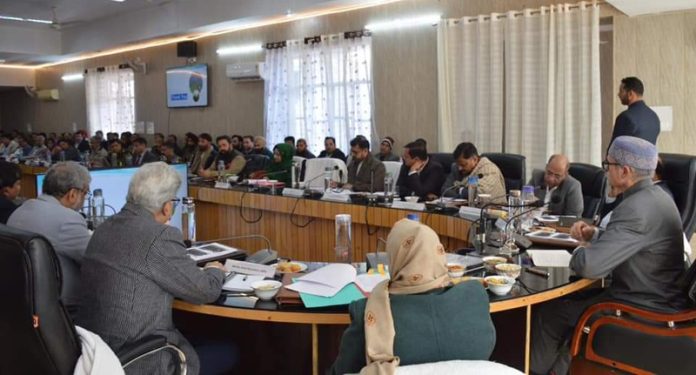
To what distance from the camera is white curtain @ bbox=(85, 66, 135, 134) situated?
11.1 m

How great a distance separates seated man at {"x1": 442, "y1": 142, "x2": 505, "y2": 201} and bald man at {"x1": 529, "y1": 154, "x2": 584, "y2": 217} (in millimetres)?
323

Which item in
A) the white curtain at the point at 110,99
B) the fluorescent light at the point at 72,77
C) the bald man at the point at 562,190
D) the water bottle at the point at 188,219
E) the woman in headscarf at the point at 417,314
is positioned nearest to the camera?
the woman in headscarf at the point at 417,314

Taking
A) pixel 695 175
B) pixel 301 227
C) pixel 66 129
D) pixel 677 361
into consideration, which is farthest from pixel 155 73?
pixel 677 361

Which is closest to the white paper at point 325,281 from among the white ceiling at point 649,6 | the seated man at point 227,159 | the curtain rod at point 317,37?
the white ceiling at point 649,6

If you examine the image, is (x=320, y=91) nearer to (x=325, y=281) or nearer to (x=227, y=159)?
(x=227, y=159)

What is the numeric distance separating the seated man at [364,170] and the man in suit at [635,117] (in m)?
1.90

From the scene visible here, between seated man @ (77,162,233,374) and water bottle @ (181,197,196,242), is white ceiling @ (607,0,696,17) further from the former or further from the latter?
seated man @ (77,162,233,374)

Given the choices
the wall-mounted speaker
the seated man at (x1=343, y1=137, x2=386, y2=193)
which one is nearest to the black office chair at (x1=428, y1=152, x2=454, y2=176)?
the seated man at (x1=343, y1=137, x2=386, y2=193)

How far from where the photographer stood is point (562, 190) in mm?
3666

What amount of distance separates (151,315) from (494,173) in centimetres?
285

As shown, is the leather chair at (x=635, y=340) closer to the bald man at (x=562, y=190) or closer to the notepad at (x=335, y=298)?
the notepad at (x=335, y=298)

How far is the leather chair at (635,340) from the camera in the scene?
2.03 meters

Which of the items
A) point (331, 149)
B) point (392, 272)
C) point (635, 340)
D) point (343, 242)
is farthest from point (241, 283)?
point (331, 149)

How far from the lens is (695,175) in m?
3.12
